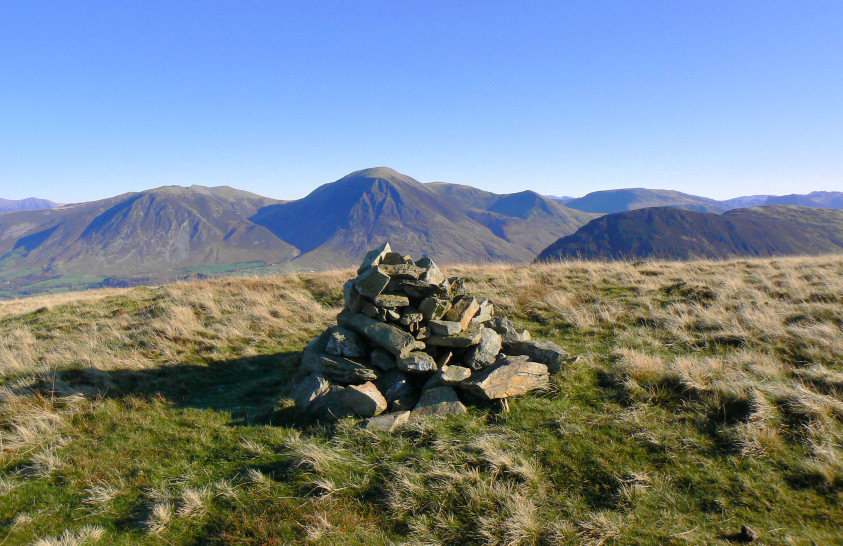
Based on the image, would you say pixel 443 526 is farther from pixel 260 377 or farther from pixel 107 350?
pixel 107 350

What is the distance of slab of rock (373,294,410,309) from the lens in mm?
9906

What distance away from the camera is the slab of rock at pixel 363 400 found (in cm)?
828

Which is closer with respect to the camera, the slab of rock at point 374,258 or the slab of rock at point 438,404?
the slab of rock at point 438,404

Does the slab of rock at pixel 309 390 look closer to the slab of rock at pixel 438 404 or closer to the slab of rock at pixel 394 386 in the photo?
the slab of rock at pixel 394 386

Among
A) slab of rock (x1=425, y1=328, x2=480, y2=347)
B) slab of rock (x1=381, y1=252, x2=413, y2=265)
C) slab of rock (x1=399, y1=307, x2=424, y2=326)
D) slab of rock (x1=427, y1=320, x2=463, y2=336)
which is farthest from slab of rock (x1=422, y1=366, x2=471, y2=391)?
slab of rock (x1=381, y1=252, x2=413, y2=265)

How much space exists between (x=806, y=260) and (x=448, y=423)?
23.3 m

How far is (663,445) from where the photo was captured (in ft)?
21.8

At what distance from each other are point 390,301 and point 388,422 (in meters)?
3.08

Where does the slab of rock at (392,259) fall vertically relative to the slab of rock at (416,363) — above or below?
above

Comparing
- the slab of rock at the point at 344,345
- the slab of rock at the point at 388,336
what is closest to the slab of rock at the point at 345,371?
the slab of rock at the point at 344,345

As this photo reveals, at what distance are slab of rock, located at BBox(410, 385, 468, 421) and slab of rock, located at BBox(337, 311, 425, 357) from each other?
1180 mm

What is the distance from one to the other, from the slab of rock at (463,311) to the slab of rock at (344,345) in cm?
233

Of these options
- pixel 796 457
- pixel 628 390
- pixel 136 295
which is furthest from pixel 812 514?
pixel 136 295

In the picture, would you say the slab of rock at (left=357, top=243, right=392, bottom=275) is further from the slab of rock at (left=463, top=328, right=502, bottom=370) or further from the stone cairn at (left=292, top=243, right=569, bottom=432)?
the slab of rock at (left=463, top=328, right=502, bottom=370)
